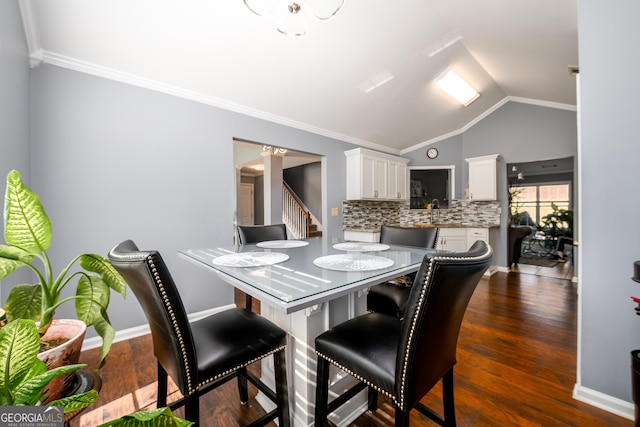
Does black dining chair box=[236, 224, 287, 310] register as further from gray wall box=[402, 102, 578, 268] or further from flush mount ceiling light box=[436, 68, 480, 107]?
gray wall box=[402, 102, 578, 268]

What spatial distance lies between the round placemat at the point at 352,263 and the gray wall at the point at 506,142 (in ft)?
15.1

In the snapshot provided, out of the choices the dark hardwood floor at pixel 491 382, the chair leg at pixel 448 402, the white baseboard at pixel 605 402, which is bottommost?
the dark hardwood floor at pixel 491 382

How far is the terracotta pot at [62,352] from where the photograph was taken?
704 millimetres

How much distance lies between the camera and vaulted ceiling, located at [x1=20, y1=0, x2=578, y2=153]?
1.96 m

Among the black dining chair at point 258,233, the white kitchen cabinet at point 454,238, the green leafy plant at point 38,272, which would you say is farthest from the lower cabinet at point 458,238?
the green leafy plant at point 38,272

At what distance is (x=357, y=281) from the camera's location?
100cm

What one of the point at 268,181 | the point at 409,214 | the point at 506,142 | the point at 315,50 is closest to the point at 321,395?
the point at 315,50

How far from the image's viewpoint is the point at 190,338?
3.13ft

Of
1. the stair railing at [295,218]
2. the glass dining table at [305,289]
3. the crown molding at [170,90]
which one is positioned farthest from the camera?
the stair railing at [295,218]

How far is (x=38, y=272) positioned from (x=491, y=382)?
243cm

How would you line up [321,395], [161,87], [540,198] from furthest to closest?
[540,198] → [161,87] → [321,395]

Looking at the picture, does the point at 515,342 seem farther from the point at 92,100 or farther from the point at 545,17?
the point at 92,100

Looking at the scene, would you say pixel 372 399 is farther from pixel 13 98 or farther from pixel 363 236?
pixel 363 236

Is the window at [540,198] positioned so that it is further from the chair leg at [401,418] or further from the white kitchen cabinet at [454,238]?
the chair leg at [401,418]
